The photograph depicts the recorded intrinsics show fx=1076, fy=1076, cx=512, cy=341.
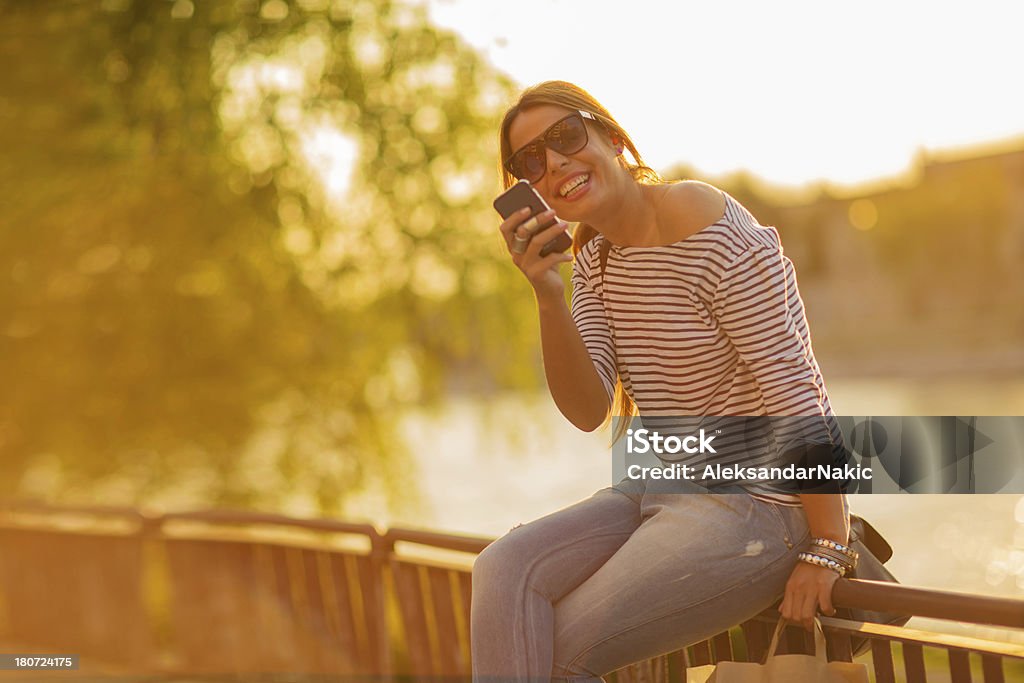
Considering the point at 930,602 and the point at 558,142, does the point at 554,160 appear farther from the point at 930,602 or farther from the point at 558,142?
the point at 930,602

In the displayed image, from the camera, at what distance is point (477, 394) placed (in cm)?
793

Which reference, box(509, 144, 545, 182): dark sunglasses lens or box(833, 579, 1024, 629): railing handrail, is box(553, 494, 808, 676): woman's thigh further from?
box(509, 144, 545, 182): dark sunglasses lens

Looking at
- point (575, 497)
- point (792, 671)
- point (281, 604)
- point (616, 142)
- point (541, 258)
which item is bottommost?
point (792, 671)

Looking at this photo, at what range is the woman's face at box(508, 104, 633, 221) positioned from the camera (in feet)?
7.39

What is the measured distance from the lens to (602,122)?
2.32m

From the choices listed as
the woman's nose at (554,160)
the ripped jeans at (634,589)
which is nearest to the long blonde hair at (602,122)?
the woman's nose at (554,160)

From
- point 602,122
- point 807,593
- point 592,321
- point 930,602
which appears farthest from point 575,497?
point 930,602

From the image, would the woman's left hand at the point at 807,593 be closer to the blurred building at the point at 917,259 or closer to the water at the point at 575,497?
the water at the point at 575,497

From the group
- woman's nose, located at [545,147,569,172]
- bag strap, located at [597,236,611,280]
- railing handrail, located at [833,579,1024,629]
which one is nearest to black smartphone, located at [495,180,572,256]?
woman's nose, located at [545,147,569,172]

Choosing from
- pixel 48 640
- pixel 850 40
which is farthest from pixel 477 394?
pixel 850 40

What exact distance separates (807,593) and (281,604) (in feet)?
10.0

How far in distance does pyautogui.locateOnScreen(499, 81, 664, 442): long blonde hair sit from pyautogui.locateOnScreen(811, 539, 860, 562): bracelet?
1.66ft

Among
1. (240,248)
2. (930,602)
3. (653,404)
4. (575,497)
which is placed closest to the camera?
(930,602)

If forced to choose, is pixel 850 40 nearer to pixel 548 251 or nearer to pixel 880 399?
pixel 548 251
